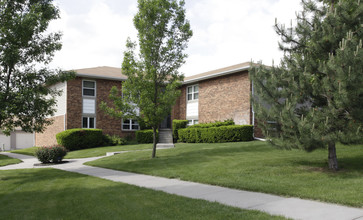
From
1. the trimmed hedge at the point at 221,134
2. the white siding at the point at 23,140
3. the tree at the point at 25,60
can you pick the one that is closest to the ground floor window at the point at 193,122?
the trimmed hedge at the point at 221,134

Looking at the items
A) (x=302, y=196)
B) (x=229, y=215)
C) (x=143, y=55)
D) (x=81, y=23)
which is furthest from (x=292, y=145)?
(x=81, y=23)

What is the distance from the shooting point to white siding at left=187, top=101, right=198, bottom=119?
26.4 metres

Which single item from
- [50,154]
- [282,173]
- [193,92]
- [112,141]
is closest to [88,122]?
[112,141]

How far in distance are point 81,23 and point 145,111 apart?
692 cm

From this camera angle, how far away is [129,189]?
792cm

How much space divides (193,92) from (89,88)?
8.65m

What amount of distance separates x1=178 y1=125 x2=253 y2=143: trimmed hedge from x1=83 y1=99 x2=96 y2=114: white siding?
8.14 meters

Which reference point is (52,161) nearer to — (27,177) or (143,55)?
(27,177)

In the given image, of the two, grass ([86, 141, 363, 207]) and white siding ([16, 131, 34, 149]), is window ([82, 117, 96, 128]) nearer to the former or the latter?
grass ([86, 141, 363, 207])

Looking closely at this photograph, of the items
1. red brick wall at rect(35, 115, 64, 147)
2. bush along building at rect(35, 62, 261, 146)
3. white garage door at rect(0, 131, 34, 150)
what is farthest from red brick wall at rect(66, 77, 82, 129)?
white garage door at rect(0, 131, 34, 150)

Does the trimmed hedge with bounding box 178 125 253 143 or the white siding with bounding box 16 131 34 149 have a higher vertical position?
the trimmed hedge with bounding box 178 125 253 143

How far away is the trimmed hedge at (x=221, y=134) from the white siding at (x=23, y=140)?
2152 centimetres

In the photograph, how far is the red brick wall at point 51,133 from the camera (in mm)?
25328

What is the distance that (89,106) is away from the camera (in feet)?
83.1
